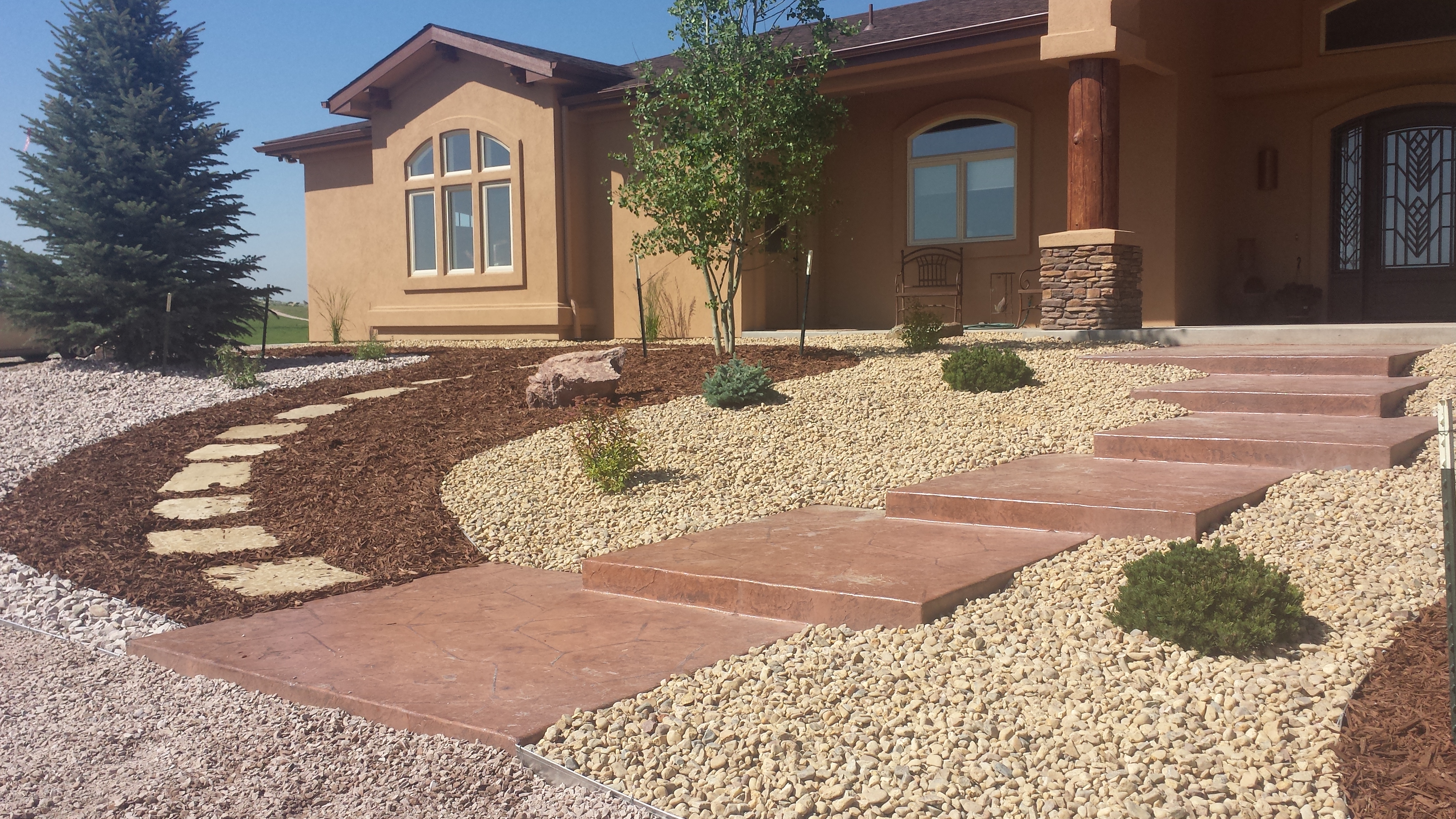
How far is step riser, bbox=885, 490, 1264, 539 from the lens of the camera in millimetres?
3979

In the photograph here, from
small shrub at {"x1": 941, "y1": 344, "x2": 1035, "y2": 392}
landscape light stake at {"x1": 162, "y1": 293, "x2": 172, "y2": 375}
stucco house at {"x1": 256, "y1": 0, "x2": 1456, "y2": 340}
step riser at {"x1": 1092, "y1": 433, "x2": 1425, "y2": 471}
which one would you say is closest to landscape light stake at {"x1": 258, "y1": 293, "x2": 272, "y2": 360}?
landscape light stake at {"x1": 162, "y1": 293, "x2": 172, "y2": 375}

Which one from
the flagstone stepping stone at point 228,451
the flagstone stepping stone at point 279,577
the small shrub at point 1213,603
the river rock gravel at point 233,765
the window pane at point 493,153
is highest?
the window pane at point 493,153

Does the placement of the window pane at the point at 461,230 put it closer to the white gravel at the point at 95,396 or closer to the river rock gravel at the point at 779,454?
the white gravel at the point at 95,396

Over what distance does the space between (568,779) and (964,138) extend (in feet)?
35.4

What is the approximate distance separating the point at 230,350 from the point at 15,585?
265 inches

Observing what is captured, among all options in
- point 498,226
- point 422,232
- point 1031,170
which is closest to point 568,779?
point 1031,170

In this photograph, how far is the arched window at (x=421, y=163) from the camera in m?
14.7

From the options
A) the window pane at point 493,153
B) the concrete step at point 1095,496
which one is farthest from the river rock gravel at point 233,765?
the window pane at point 493,153

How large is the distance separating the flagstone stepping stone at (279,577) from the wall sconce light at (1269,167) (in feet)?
34.1

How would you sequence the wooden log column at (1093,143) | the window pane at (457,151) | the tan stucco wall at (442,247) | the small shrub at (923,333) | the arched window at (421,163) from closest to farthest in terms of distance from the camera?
the small shrub at (923,333) → the wooden log column at (1093,143) → the tan stucco wall at (442,247) → the window pane at (457,151) → the arched window at (421,163)

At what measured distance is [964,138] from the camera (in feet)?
39.3

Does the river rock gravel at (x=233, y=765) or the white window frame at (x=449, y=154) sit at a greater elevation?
the white window frame at (x=449, y=154)

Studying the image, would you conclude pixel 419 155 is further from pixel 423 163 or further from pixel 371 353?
pixel 371 353

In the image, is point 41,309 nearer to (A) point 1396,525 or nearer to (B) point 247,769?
(B) point 247,769
